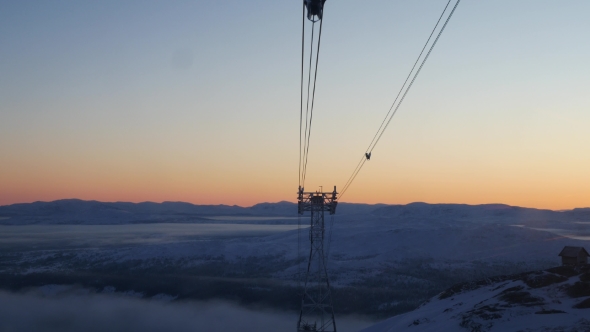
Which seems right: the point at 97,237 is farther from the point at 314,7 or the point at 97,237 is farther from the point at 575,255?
the point at 314,7

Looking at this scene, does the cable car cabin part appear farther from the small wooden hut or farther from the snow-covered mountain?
the small wooden hut

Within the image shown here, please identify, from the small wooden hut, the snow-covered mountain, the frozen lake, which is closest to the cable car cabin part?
the snow-covered mountain

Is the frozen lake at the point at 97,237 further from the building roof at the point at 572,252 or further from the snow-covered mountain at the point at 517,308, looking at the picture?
the snow-covered mountain at the point at 517,308

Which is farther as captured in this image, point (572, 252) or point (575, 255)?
point (572, 252)

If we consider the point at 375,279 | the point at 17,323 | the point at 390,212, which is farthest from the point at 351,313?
the point at 390,212

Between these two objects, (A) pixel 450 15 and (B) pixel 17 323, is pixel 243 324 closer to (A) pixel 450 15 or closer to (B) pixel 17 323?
(B) pixel 17 323

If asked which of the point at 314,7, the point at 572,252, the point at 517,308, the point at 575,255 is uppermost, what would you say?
the point at 314,7

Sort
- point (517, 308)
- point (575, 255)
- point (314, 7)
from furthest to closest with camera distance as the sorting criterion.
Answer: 1. point (575, 255)
2. point (517, 308)
3. point (314, 7)

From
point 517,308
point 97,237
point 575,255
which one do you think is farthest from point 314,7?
point 97,237
